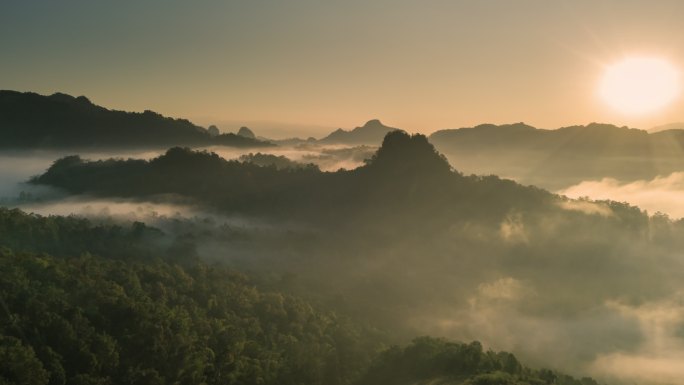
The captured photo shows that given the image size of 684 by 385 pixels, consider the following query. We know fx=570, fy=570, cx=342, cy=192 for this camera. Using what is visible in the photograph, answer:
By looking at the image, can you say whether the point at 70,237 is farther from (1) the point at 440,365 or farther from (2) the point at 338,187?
(2) the point at 338,187

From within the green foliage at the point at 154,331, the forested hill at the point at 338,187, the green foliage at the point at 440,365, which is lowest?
the green foliage at the point at 440,365

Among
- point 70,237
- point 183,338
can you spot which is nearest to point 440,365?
point 183,338

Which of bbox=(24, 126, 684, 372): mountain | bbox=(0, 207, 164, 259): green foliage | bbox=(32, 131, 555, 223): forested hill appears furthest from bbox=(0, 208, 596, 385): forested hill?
bbox=(32, 131, 555, 223): forested hill

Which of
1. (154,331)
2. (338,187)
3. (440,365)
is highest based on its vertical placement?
(338,187)

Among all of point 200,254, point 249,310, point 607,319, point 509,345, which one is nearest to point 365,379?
point 249,310

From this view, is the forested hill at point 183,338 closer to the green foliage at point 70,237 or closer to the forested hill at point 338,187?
the green foliage at point 70,237

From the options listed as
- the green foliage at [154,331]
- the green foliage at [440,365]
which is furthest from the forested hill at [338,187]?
the green foliage at [440,365]

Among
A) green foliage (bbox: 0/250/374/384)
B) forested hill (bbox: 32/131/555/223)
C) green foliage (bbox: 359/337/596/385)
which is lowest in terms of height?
green foliage (bbox: 359/337/596/385)

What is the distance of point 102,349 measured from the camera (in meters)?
52.3

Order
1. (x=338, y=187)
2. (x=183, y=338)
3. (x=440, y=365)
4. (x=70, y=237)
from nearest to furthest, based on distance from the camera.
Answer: (x=183, y=338) → (x=440, y=365) → (x=70, y=237) → (x=338, y=187)

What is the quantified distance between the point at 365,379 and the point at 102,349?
29.8m

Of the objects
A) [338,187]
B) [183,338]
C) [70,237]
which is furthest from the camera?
[338,187]

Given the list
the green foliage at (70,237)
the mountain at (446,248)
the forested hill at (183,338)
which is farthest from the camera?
the mountain at (446,248)

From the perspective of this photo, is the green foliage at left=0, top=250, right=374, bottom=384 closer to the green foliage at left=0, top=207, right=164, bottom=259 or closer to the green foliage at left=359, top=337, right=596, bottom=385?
the green foliage at left=359, top=337, right=596, bottom=385
